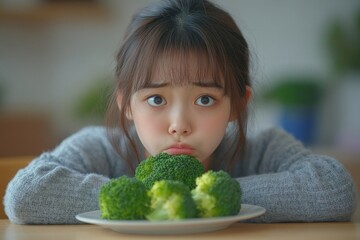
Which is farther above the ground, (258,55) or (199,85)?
(258,55)

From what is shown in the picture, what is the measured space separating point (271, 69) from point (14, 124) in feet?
5.33

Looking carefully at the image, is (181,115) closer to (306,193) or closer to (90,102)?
(306,193)

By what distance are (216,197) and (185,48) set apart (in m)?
0.42

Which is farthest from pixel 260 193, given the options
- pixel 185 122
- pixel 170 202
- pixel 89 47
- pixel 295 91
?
pixel 89 47

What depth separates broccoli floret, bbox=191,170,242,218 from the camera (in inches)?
35.4

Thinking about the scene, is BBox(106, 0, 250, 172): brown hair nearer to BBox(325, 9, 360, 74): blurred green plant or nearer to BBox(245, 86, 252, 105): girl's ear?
BBox(245, 86, 252, 105): girl's ear

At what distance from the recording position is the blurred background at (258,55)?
12.9 ft

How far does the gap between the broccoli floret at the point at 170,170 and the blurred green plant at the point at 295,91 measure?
9.41 ft

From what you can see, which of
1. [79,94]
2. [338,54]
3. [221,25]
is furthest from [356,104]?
[221,25]

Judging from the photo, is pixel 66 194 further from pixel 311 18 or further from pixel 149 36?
pixel 311 18

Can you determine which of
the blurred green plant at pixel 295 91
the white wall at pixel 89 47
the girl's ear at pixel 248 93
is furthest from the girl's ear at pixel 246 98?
the white wall at pixel 89 47

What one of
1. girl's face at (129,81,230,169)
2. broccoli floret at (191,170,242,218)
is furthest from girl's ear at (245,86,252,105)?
broccoli floret at (191,170,242,218)

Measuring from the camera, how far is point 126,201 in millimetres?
893

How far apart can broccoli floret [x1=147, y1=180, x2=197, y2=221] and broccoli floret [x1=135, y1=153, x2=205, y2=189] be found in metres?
0.11
